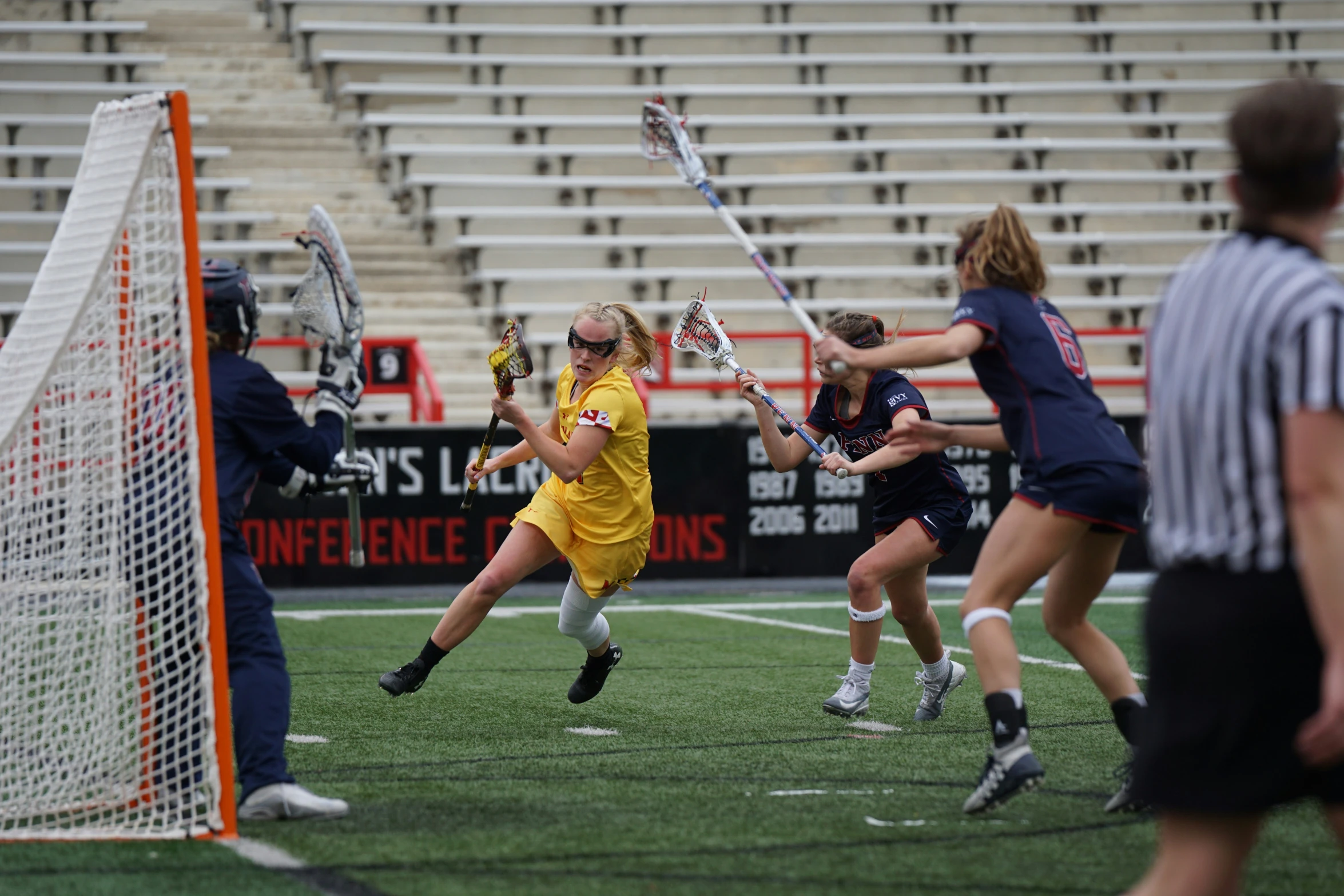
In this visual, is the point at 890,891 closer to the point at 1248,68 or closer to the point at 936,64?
the point at 936,64

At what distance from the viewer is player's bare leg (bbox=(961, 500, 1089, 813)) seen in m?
3.87

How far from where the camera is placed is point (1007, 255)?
403 centimetres

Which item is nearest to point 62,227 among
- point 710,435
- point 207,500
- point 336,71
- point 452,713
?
point 207,500

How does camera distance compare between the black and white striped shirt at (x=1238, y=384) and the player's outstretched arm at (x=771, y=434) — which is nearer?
the black and white striped shirt at (x=1238, y=384)

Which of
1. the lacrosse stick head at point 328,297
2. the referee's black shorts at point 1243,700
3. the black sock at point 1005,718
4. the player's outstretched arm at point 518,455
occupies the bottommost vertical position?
the black sock at point 1005,718

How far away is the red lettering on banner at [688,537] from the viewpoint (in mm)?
11422

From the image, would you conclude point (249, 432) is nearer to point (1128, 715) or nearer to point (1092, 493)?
point (1092, 493)

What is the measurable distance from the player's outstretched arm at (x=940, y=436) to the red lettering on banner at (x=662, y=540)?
7082 mm

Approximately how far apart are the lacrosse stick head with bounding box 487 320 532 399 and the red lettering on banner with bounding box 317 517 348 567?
19.9 feet

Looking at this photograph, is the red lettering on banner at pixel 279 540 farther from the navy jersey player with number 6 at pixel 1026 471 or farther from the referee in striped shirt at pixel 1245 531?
the referee in striped shirt at pixel 1245 531

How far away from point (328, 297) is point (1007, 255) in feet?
5.98

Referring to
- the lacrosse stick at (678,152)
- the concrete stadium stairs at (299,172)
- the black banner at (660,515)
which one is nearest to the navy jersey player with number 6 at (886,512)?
the lacrosse stick at (678,152)

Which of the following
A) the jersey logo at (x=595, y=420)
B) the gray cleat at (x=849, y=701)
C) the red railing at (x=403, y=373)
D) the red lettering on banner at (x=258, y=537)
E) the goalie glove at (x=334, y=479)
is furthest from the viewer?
the red railing at (x=403, y=373)

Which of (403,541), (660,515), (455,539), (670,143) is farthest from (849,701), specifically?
(403,541)
